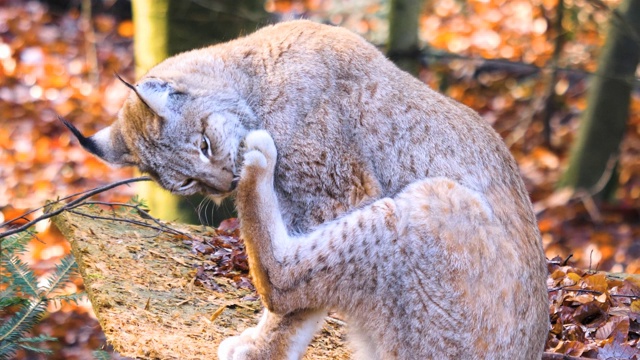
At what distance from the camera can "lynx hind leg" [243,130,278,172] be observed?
3848mm

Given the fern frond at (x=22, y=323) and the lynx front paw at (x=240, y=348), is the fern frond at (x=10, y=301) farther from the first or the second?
the lynx front paw at (x=240, y=348)

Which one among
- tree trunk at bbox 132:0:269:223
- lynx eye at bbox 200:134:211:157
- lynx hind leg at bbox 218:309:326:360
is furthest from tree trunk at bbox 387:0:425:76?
lynx hind leg at bbox 218:309:326:360

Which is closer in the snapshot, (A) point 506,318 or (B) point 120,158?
(A) point 506,318

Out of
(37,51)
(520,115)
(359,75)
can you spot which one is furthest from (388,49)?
(37,51)

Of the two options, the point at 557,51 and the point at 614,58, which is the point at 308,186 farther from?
the point at 557,51

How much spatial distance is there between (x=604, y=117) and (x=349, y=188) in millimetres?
6474

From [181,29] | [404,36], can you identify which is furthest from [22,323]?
[404,36]

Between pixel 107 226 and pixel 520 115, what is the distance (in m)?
7.88

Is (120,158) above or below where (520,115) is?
above

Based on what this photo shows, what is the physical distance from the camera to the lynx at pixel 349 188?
3.65 meters

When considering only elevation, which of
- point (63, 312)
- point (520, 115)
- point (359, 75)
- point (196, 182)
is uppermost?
point (359, 75)

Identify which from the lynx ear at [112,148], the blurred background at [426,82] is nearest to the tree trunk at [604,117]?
the blurred background at [426,82]

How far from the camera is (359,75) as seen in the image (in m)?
4.12

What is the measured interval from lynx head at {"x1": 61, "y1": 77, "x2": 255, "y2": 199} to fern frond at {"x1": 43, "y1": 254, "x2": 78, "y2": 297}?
64cm
